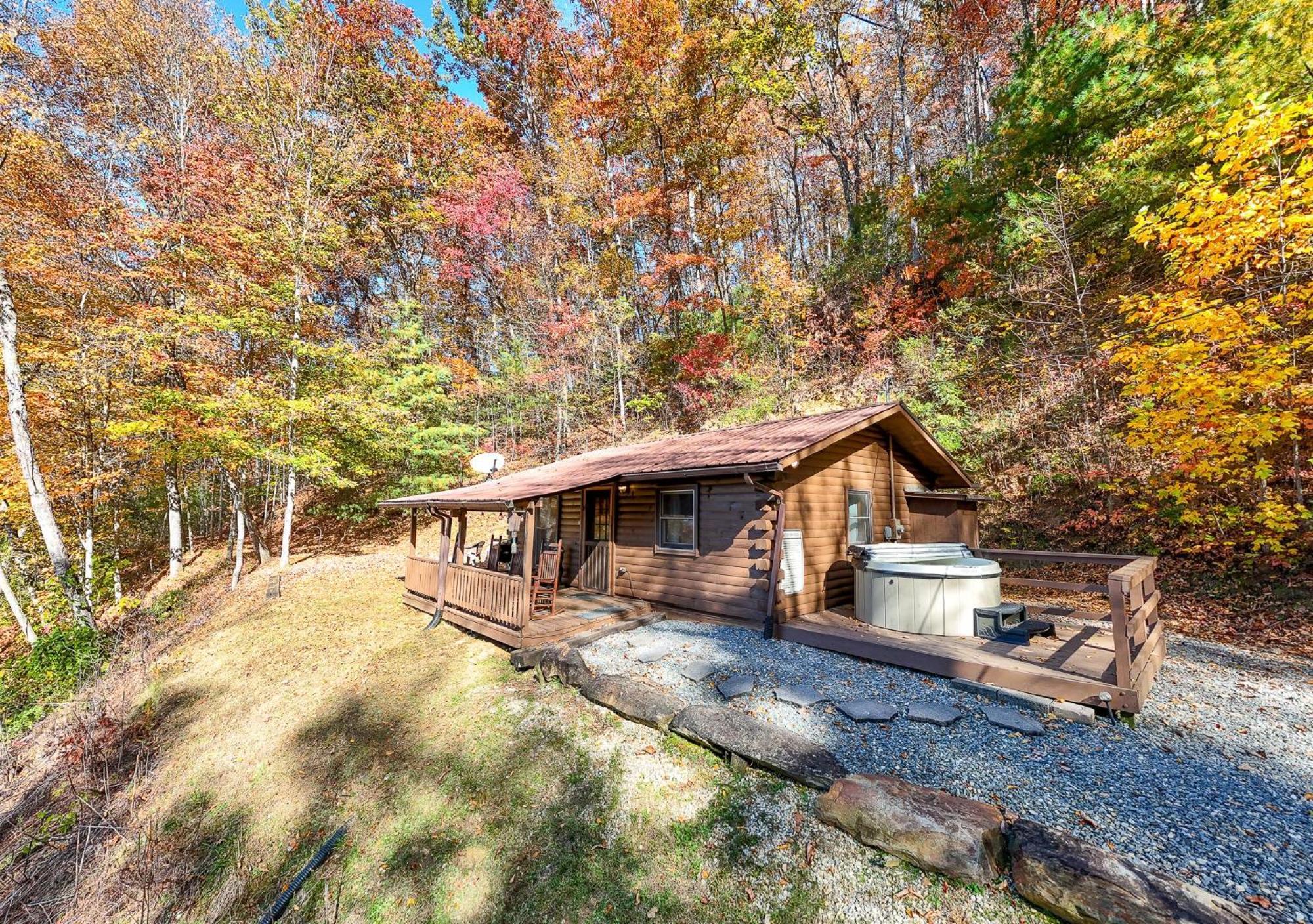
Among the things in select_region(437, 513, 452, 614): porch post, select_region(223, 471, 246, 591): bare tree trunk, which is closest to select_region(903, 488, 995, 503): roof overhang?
select_region(437, 513, 452, 614): porch post

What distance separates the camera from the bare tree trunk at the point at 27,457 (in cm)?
906

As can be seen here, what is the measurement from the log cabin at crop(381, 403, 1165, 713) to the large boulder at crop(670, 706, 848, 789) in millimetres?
2188

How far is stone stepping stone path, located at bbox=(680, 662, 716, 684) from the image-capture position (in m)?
5.31

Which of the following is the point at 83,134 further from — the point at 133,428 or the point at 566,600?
the point at 566,600

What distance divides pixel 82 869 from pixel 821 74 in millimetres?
27305

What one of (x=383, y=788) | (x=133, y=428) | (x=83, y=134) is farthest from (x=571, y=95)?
(x=383, y=788)

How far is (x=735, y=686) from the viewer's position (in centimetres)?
503

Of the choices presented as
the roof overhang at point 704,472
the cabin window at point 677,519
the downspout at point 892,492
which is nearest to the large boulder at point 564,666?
the cabin window at point 677,519

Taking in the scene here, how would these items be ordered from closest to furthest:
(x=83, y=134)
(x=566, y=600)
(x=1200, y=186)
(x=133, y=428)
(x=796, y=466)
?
(x=1200, y=186) → (x=796, y=466) → (x=566, y=600) → (x=133, y=428) → (x=83, y=134)

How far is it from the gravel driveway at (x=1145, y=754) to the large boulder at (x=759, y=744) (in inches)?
10.9

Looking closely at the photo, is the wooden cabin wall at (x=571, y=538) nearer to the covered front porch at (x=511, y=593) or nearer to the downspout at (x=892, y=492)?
the covered front porch at (x=511, y=593)

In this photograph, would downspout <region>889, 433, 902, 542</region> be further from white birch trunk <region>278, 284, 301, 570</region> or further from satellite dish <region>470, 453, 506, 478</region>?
white birch trunk <region>278, 284, 301, 570</region>

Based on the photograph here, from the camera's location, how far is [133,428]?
9781 mm

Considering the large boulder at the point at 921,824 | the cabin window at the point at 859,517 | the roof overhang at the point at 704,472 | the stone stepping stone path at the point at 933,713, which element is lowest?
the large boulder at the point at 921,824
